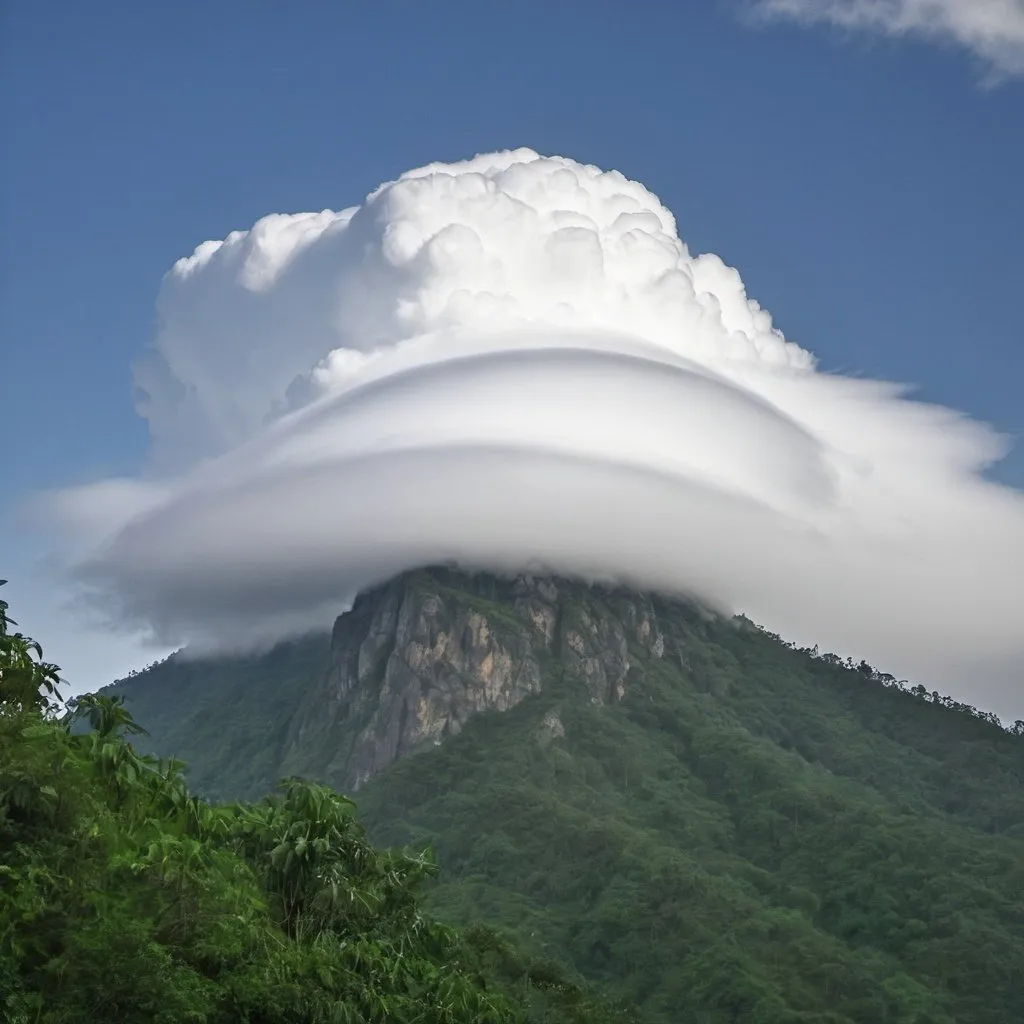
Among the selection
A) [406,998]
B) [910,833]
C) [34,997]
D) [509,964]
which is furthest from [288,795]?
[910,833]

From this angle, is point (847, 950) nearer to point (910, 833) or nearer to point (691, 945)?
point (691, 945)

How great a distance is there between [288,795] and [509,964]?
30.5m

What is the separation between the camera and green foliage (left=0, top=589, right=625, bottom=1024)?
4156cm

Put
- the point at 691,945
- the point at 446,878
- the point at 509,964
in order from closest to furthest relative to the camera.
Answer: the point at 509,964, the point at 691,945, the point at 446,878

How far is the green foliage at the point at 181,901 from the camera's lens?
4156 cm

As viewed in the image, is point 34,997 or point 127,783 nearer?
point 34,997

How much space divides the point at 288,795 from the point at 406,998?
11.3 m

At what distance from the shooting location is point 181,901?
46219mm

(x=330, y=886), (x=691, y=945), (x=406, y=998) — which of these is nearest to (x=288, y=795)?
(x=330, y=886)

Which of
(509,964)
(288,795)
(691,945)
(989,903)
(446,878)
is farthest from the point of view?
(446,878)

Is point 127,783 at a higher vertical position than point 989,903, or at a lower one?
lower

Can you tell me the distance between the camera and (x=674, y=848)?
186 metres

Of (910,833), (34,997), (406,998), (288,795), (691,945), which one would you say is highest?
(910,833)

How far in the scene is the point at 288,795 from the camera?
62.9 meters
